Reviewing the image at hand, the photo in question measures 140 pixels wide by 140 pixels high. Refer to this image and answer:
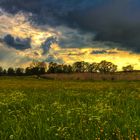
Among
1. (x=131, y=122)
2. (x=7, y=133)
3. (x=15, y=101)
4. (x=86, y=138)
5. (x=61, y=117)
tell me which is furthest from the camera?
(x=15, y=101)

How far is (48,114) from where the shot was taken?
1129cm

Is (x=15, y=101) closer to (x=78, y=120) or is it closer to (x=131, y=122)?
(x=78, y=120)

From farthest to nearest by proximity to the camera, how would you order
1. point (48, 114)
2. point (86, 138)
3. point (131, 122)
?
point (48, 114) → point (131, 122) → point (86, 138)

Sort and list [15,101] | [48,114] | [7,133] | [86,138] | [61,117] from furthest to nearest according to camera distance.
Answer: [15,101], [48,114], [61,117], [7,133], [86,138]

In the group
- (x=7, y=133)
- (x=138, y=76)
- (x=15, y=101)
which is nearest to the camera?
(x=7, y=133)

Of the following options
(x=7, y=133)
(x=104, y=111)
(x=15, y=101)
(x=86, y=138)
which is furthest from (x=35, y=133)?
(x=15, y=101)

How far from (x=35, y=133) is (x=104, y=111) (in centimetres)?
280

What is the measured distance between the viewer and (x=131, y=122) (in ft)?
30.5

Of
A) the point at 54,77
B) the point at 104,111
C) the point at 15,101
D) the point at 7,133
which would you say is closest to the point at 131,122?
the point at 104,111

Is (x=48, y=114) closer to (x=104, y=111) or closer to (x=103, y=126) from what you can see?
(x=104, y=111)

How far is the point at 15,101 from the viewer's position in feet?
53.8

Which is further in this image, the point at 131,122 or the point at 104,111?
the point at 104,111

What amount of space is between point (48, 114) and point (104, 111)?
174 cm

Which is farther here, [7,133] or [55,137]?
[7,133]
